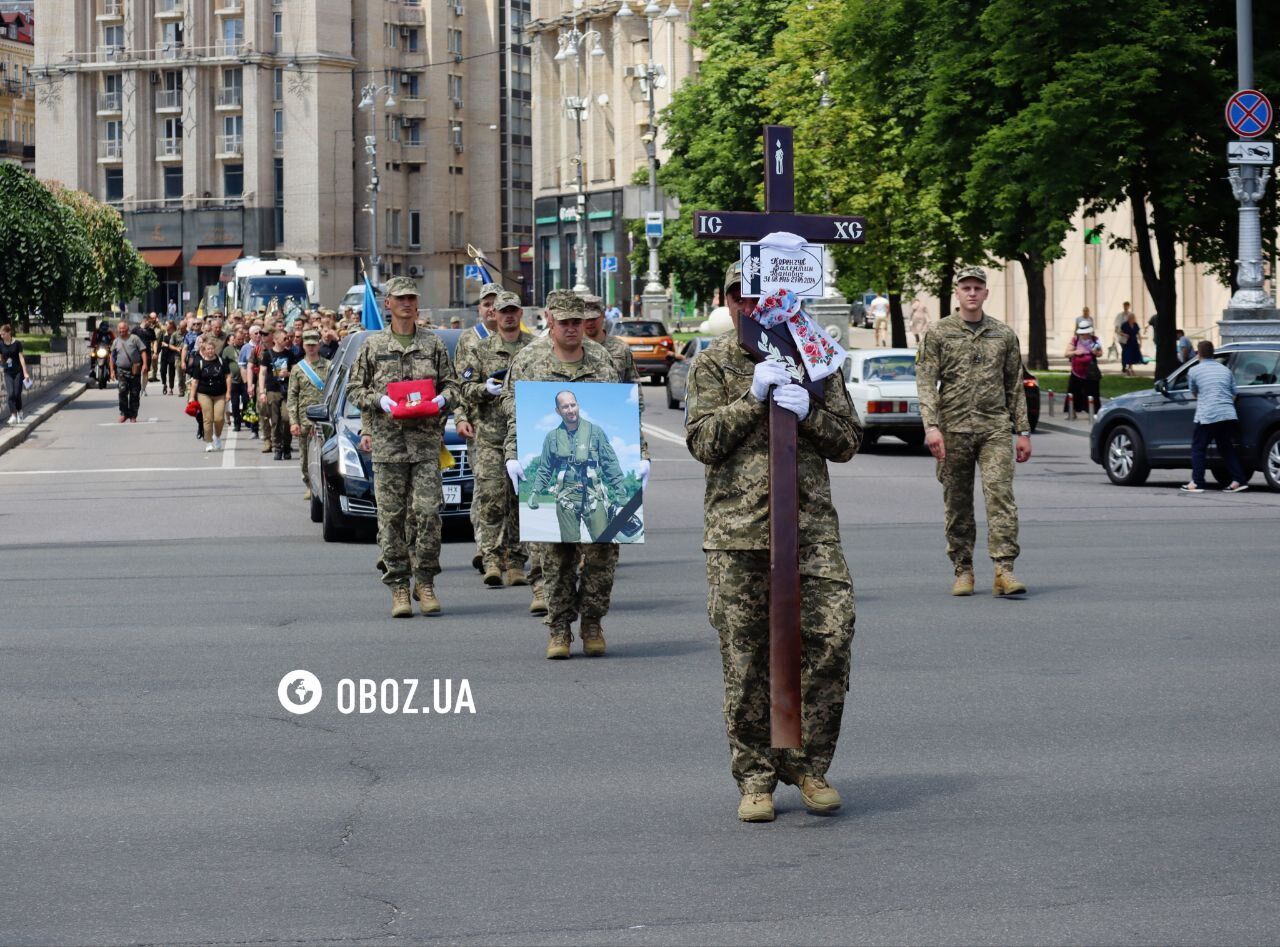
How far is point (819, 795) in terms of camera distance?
718 cm

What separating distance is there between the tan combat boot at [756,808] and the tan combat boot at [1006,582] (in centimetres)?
644

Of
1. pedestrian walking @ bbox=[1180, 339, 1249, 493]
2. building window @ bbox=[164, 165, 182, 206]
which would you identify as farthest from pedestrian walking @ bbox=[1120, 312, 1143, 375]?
building window @ bbox=[164, 165, 182, 206]

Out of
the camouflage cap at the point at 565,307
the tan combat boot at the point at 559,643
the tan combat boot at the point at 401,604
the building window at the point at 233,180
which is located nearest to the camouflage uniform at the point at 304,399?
the tan combat boot at the point at 401,604

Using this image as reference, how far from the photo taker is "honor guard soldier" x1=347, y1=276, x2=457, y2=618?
1247 centimetres

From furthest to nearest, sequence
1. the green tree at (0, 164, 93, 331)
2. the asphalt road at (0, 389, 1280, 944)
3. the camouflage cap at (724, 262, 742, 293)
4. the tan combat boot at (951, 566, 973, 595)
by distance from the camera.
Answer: the green tree at (0, 164, 93, 331) → the tan combat boot at (951, 566, 973, 595) → the camouflage cap at (724, 262, 742, 293) → the asphalt road at (0, 389, 1280, 944)

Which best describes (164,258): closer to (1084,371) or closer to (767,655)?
(1084,371)

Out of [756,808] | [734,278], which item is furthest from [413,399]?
[756,808]

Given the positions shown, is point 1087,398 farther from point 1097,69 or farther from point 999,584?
point 999,584

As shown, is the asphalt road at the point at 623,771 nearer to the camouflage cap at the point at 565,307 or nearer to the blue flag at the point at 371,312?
the camouflage cap at the point at 565,307

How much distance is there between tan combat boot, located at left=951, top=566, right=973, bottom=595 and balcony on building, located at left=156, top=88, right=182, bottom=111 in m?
104

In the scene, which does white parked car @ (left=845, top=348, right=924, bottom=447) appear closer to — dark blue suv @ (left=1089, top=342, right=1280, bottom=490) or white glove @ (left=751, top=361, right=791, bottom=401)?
dark blue suv @ (left=1089, top=342, right=1280, bottom=490)

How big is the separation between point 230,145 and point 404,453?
103179 millimetres

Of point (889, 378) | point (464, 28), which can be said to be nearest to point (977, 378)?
point (889, 378)

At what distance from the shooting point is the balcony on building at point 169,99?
11225 centimetres
